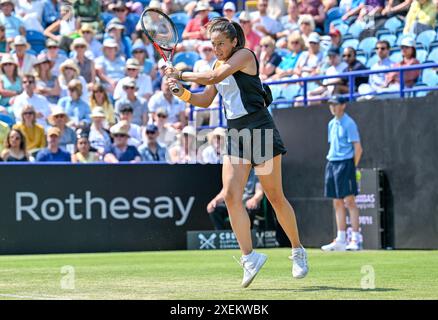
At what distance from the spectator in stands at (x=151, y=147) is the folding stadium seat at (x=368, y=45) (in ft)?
13.7

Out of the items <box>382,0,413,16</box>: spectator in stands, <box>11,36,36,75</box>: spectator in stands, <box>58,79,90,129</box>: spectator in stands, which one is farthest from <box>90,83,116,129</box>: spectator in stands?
<box>382,0,413,16</box>: spectator in stands

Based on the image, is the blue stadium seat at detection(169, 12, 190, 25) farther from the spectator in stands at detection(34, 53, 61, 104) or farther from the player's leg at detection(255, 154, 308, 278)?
the player's leg at detection(255, 154, 308, 278)

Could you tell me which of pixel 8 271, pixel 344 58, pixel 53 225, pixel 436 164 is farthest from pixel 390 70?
pixel 8 271

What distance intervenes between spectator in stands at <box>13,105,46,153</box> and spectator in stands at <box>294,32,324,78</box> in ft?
16.3

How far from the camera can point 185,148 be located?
19.3m

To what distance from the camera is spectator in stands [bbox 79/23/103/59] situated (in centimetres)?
2223

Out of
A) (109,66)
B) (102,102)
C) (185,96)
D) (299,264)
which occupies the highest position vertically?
(109,66)

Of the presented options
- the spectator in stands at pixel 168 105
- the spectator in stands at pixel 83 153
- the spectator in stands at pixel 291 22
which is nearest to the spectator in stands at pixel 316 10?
the spectator in stands at pixel 291 22

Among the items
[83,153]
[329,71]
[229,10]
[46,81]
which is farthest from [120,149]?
[229,10]

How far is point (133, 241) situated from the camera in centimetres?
1784

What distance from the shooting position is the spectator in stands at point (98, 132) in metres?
19.2

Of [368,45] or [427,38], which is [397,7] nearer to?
[368,45]

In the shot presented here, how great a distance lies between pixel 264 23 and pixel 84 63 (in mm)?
3979
